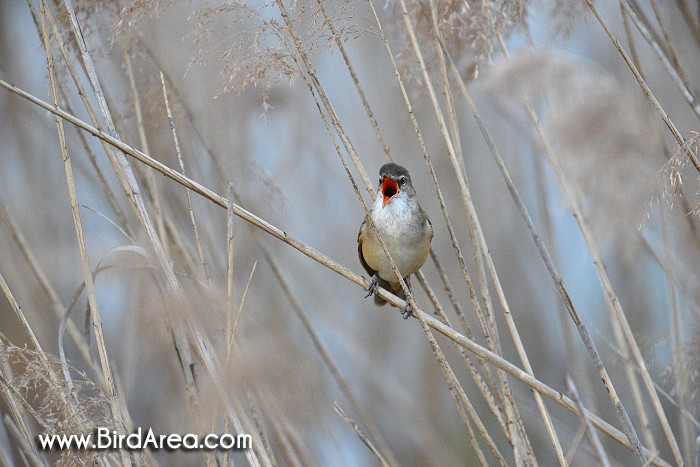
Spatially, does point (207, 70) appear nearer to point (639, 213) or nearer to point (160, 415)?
point (160, 415)

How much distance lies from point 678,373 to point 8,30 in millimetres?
2997


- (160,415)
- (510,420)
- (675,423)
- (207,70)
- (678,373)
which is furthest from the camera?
(675,423)

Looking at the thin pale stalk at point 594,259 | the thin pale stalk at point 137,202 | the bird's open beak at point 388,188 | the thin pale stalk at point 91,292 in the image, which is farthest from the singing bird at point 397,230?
the thin pale stalk at point 91,292

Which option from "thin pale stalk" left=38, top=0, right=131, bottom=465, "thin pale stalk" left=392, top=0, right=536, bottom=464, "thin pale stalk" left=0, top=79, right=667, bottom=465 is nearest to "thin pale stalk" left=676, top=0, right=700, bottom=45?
"thin pale stalk" left=392, top=0, right=536, bottom=464

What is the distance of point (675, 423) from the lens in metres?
4.34

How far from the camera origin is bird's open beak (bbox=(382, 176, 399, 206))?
2.37 m

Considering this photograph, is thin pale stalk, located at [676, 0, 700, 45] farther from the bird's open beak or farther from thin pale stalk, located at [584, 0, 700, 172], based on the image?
the bird's open beak

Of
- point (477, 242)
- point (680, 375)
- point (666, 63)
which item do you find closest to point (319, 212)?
point (477, 242)

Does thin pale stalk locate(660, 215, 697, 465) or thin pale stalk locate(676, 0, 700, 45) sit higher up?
thin pale stalk locate(676, 0, 700, 45)

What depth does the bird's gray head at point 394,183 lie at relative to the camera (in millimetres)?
2346

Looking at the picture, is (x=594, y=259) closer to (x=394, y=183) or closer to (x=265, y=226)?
(x=394, y=183)

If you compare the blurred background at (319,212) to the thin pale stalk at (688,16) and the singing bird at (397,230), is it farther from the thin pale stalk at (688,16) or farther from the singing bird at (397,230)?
the singing bird at (397,230)

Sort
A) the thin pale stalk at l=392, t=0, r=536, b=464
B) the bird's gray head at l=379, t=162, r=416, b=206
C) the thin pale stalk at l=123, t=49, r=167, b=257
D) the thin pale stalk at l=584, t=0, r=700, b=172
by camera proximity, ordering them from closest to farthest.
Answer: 1. the thin pale stalk at l=584, t=0, r=700, b=172
2. the thin pale stalk at l=392, t=0, r=536, b=464
3. the thin pale stalk at l=123, t=49, r=167, b=257
4. the bird's gray head at l=379, t=162, r=416, b=206

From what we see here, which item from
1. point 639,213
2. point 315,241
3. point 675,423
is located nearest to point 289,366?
point 639,213
